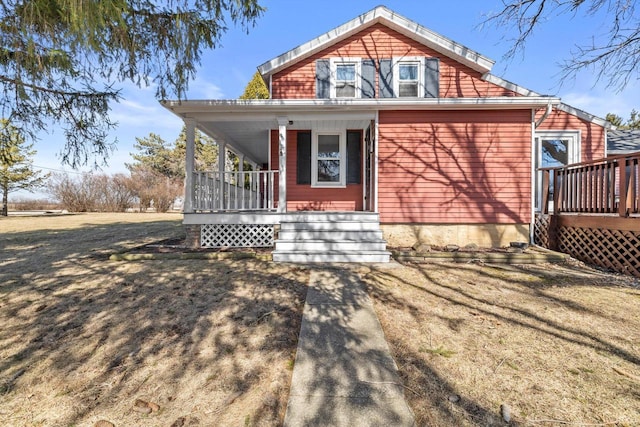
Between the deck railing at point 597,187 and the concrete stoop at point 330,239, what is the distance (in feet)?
13.3

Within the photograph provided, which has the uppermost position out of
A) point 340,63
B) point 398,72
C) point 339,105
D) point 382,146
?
point 340,63

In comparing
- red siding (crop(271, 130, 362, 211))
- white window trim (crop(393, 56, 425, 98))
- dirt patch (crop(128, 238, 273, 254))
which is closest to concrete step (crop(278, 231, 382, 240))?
dirt patch (crop(128, 238, 273, 254))

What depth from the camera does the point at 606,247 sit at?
531 cm

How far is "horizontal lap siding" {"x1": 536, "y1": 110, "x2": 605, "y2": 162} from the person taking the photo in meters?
8.45

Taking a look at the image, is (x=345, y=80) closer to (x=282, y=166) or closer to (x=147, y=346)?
(x=282, y=166)

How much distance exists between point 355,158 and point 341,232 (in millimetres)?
2956

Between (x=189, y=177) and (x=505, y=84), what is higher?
(x=505, y=84)

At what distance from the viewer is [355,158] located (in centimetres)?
823

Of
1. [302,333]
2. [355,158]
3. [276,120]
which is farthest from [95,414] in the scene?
[355,158]

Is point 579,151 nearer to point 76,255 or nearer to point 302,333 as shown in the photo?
point 302,333

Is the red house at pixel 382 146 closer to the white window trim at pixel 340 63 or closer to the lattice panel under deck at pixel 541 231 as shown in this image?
the white window trim at pixel 340 63

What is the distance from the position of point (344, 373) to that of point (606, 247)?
599cm

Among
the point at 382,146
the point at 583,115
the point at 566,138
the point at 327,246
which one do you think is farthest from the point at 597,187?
the point at 327,246

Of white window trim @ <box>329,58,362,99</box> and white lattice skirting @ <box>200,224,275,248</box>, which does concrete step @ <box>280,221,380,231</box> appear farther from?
white window trim @ <box>329,58,362,99</box>
